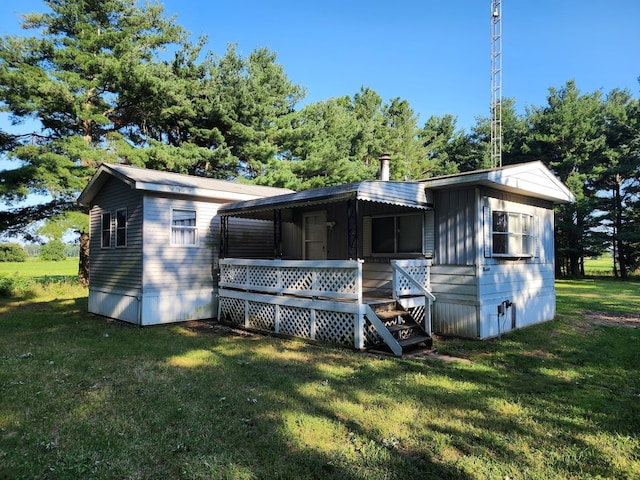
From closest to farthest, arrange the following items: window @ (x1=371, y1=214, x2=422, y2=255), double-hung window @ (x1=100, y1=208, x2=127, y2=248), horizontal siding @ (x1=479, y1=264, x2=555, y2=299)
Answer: horizontal siding @ (x1=479, y1=264, x2=555, y2=299), window @ (x1=371, y1=214, x2=422, y2=255), double-hung window @ (x1=100, y1=208, x2=127, y2=248)

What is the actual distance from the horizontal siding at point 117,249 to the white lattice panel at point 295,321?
3991 mm

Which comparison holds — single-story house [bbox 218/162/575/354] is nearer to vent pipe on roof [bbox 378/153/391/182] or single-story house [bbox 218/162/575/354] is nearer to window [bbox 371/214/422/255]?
window [bbox 371/214/422/255]

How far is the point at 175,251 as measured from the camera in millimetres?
10633

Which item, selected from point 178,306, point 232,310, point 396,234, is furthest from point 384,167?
point 178,306

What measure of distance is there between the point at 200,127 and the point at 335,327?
1766 cm

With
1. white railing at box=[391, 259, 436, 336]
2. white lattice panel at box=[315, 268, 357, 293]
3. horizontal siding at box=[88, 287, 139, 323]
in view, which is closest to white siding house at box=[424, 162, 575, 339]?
white railing at box=[391, 259, 436, 336]

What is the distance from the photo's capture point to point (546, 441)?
12.3ft

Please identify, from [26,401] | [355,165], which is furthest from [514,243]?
[355,165]

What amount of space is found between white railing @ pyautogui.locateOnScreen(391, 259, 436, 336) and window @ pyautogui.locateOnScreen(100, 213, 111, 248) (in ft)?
28.9

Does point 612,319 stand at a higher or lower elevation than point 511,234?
lower

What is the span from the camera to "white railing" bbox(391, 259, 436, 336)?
8031 mm

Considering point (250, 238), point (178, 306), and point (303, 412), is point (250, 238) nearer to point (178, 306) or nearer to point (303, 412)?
point (178, 306)

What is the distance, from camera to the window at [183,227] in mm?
10711

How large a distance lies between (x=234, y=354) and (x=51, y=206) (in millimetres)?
16257
